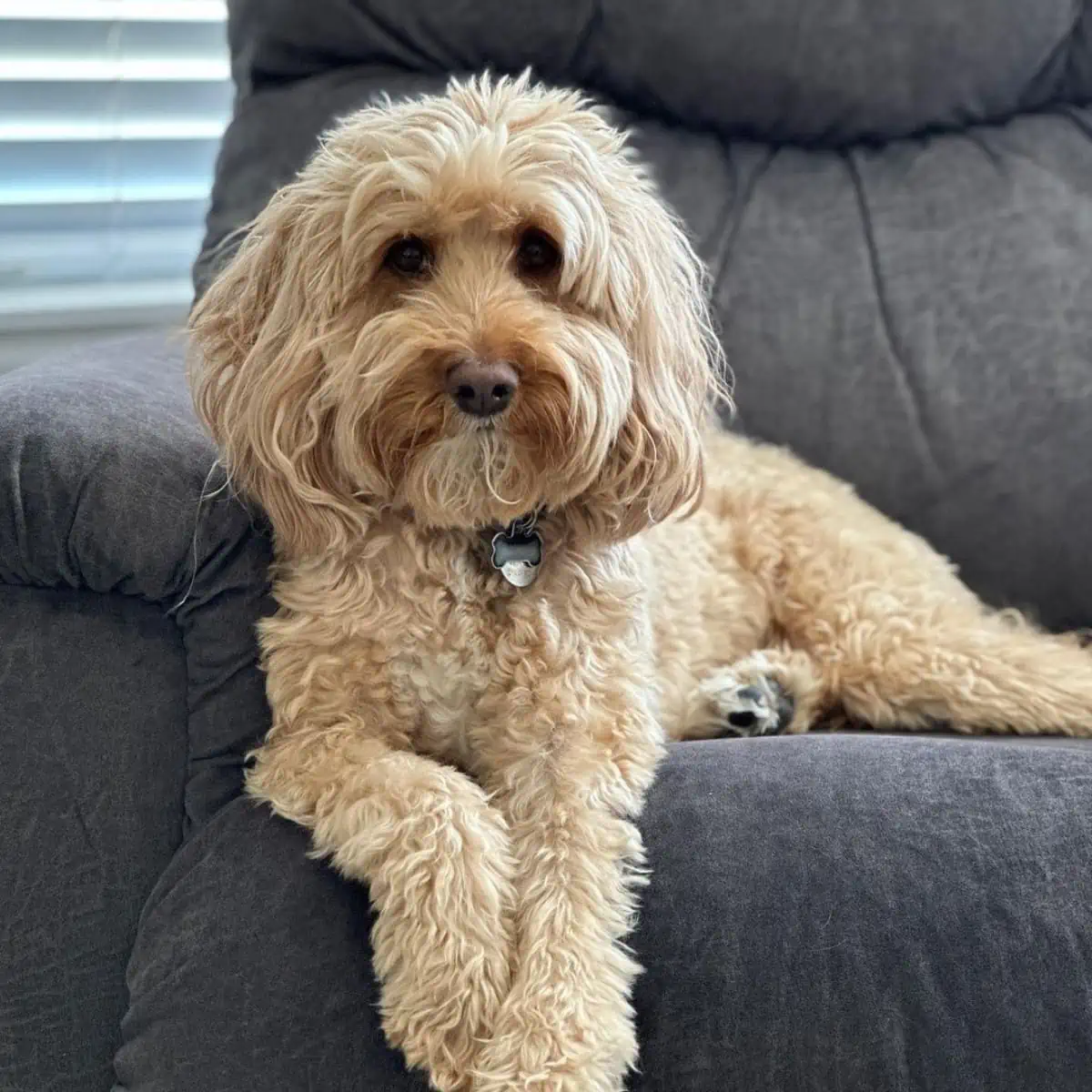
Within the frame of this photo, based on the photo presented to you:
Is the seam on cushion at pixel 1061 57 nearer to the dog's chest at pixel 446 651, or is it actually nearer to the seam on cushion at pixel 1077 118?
the seam on cushion at pixel 1077 118

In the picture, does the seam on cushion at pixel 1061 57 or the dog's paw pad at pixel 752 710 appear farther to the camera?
the seam on cushion at pixel 1061 57

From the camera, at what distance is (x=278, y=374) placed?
133 centimetres

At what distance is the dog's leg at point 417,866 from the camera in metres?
1.18

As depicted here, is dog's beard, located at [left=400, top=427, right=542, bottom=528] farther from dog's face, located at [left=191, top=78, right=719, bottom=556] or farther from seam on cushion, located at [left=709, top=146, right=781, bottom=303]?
seam on cushion, located at [left=709, top=146, right=781, bottom=303]

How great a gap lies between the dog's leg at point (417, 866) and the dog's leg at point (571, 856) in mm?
36

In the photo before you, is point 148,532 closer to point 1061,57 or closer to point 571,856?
point 571,856

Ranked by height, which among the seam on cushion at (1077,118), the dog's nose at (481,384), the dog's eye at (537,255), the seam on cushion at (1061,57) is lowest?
the dog's nose at (481,384)

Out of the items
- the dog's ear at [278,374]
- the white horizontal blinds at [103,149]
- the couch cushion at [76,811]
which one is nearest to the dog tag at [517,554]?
the dog's ear at [278,374]

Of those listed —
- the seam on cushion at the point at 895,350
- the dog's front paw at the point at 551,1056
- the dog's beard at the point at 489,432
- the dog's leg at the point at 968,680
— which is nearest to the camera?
the dog's front paw at the point at 551,1056

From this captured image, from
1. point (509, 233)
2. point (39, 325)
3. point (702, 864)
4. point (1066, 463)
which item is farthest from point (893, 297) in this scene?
point (39, 325)

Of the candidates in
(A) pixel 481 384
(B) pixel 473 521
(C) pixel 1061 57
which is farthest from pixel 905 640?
(C) pixel 1061 57

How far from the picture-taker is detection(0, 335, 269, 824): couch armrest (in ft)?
4.34

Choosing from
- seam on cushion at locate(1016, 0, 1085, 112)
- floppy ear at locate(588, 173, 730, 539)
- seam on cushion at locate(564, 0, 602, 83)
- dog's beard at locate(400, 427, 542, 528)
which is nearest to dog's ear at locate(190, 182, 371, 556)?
dog's beard at locate(400, 427, 542, 528)

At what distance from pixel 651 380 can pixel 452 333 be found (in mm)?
286
